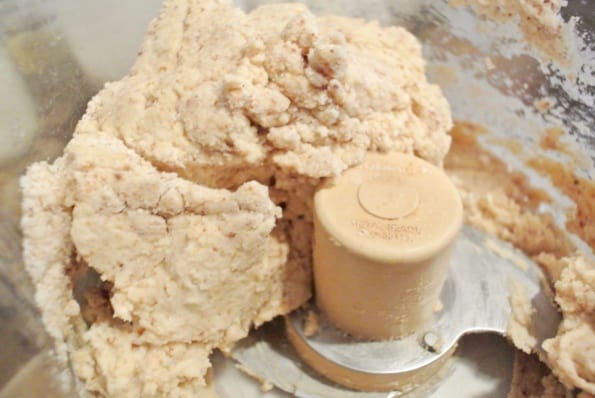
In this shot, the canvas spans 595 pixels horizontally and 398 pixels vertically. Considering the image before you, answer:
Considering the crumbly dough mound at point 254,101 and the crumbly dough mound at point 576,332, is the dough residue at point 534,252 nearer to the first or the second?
the crumbly dough mound at point 576,332

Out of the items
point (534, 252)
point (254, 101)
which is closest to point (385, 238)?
point (254, 101)

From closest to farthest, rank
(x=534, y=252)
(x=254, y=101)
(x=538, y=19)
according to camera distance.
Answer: (x=254, y=101) < (x=538, y=19) < (x=534, y=252)

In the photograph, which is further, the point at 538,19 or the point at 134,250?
the point at 538,19

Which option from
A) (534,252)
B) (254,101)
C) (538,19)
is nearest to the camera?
(254,101)

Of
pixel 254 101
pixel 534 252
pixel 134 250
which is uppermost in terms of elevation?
pixel 254 101

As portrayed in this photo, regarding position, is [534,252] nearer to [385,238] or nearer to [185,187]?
[385,238]

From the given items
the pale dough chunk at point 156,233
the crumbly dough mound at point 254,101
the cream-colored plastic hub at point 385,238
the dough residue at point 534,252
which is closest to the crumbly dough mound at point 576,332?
the dough residue at point 534,252

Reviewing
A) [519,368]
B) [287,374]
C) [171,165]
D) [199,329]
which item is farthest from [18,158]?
[519,368]

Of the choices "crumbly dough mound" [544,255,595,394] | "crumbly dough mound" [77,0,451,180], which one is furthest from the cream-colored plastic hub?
"crumbly dough mound" [544,255,595,394]
